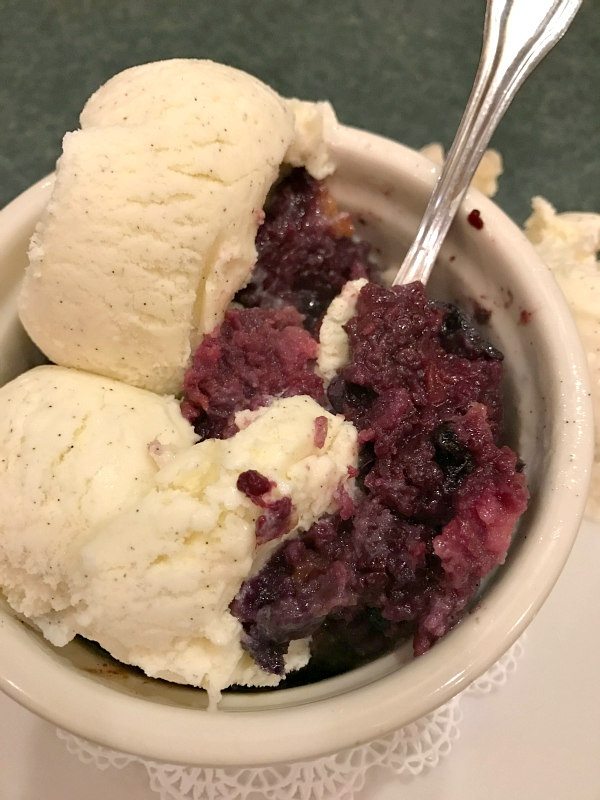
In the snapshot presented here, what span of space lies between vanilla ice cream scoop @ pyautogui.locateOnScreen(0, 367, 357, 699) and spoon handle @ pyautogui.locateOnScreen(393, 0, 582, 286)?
355 mm

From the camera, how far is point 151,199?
1.03 metres

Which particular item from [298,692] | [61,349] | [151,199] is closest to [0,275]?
[61,349]

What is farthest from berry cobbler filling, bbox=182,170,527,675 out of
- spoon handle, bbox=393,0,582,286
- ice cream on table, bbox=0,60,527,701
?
spoon handle, bbox=393,0,582,286

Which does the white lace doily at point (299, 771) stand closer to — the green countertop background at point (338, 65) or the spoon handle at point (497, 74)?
the spoon handle at point (497, 74)

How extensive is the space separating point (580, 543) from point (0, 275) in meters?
1.12

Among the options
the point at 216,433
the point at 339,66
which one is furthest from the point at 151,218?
the point at 339,66

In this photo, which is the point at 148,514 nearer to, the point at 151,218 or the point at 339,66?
Answer: the point at 151,218

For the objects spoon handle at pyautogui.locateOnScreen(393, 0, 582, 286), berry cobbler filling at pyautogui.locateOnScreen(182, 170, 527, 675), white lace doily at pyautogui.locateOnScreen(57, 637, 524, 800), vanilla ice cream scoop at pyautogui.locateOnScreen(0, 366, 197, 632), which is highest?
spoon handle at pyautogui.locateOnScreen(393, 0, 582, 286)

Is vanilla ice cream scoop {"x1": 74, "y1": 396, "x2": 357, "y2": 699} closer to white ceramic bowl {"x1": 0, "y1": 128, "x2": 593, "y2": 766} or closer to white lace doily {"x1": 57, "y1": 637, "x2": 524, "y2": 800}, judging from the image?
white ceramic bowl {"x1": 0, "y1": 128, "x2": 593, "y2": 766}

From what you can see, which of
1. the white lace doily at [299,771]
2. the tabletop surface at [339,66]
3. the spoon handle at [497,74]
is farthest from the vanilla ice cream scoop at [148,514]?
the tabletop surface at [339,66]

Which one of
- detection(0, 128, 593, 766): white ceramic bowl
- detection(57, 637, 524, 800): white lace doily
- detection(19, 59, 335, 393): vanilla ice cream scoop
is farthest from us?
detection(57, 637, 524, 800): white lace doily

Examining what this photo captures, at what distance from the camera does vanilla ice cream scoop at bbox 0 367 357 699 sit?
0.93 m

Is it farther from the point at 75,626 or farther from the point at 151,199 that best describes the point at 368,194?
the point at 75,626

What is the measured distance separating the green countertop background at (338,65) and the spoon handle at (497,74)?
675 millimetres
